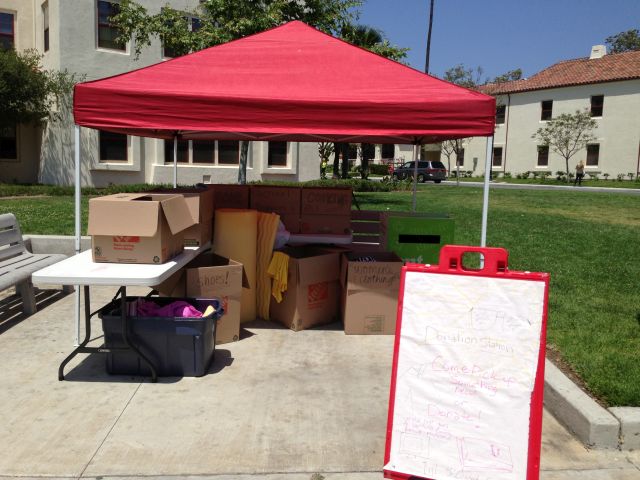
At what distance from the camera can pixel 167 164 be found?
2136 cm

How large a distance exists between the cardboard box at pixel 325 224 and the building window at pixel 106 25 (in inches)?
640

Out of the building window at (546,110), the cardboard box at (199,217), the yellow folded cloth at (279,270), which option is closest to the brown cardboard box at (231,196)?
the cardboard box at (199,217)

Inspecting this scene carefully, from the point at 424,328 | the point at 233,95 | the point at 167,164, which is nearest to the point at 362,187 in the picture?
the point at 167,164

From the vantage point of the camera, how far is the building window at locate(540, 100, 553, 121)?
149 feet

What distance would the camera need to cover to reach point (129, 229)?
14.5 feet

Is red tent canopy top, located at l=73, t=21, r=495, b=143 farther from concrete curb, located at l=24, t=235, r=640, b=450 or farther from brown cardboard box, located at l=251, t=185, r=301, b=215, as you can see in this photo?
concrete curb, located at l=24, t=235, r=640, b=450

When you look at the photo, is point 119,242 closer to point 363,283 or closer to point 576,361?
point 363,283

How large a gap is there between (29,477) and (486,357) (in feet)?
8.27

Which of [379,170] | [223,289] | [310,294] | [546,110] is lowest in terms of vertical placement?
[310,294]

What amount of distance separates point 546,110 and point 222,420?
47.3m

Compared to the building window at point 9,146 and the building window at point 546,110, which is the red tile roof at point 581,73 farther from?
the building window at point 9,146

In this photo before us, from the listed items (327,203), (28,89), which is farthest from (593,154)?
(327,203)

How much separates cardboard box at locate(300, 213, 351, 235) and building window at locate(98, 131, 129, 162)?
51.9 feet

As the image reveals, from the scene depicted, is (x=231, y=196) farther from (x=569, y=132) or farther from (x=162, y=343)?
(x=569, y=132)
